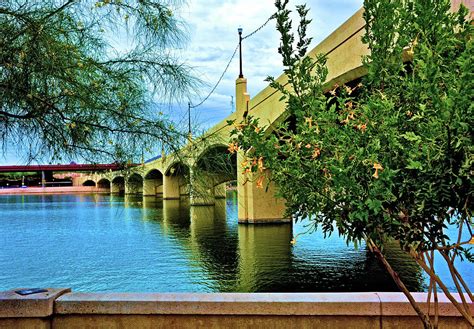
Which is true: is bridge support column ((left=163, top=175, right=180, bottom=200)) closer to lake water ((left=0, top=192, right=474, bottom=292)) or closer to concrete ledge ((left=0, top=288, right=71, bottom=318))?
lake water ((left=0, top=192, right=474, bottom=292))

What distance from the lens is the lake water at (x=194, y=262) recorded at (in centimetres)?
1292

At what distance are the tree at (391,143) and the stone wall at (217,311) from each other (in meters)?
0.97

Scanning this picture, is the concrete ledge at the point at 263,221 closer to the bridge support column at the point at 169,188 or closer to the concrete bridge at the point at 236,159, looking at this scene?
the concrete bridge at the point at 236,159

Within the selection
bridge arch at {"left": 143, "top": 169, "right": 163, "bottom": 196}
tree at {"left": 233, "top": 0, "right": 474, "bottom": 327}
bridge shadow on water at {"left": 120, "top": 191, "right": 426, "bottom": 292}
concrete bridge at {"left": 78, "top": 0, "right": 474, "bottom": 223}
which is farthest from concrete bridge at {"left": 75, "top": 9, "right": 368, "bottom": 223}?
bridge arch at {"left": 143, "top": 169, "right": 163, "bottom": 196}

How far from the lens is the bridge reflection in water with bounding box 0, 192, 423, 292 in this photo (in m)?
13.0

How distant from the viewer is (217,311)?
4129 mm

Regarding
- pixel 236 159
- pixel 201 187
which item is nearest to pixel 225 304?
pixel 201 187

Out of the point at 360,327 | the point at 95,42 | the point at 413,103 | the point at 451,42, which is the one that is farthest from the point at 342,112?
the point at 95,42

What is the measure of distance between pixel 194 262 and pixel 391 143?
14147 mm

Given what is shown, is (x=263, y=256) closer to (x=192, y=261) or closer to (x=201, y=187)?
(x=192, y=261)

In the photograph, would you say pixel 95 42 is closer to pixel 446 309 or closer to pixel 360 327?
pixel 360 327

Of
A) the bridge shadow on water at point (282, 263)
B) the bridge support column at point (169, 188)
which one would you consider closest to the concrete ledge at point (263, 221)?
the bridge shadow on water at point (282, 263)

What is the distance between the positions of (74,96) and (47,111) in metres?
0.33

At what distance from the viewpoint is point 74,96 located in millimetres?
3904
